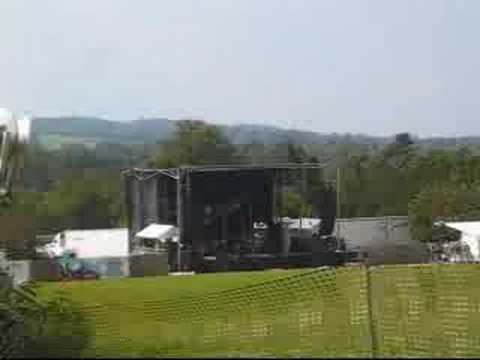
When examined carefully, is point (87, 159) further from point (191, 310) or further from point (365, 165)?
point (191, 310)

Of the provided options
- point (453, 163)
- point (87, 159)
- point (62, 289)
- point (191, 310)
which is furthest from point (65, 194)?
point (191, 310)

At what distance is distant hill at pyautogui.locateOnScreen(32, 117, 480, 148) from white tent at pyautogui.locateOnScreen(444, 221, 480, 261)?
26.1m

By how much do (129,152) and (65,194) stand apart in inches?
447

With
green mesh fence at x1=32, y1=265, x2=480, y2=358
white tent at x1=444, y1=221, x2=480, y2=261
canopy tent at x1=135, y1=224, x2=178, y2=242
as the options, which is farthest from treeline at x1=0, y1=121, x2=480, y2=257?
green mesh fence at x1=32, y1=265, x2=480, y2=358

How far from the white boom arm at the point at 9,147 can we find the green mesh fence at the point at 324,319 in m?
1.87

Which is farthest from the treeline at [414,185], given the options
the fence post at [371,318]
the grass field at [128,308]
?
the fence post at [371,318]

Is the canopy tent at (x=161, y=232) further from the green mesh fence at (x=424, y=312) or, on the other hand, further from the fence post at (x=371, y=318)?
the fence post at (x=371, y=318)

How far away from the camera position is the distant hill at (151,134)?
66375 mm

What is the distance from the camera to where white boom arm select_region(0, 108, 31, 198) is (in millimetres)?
12242

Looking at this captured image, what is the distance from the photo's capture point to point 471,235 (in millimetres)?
36281

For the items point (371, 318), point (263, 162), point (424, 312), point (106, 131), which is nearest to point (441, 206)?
point (263, 162)

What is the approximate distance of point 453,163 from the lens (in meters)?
58.1

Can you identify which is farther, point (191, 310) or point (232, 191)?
point (232, 191)

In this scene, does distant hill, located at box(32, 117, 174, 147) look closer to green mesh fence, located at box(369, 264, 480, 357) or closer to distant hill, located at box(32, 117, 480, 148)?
distant hill, located at box(32, 117, 480, 148)
